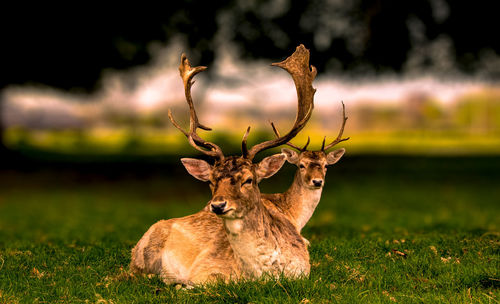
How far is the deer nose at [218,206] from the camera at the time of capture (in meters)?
5.20

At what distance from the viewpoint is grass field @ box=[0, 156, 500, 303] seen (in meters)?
5.96

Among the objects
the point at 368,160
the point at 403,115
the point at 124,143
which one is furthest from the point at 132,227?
the point at 403,115

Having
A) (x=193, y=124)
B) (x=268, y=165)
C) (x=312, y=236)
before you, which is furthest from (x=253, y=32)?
(x=268, y=165)

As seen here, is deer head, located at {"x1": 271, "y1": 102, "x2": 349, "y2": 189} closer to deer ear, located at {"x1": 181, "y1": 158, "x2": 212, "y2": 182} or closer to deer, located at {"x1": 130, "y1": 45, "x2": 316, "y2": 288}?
deer, located at {"x1": 130, "y1": 45, "x2": 316, "y2": 288}

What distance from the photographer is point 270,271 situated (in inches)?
232

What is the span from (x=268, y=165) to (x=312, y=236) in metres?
4.41

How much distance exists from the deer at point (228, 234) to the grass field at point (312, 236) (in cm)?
21

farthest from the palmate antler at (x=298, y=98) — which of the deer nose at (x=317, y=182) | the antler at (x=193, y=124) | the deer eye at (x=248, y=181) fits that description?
the deer nose at (x=317, y=182)

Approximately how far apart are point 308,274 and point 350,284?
18.9 inches

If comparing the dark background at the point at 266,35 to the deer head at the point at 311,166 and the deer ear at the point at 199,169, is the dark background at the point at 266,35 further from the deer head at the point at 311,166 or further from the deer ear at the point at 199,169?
the deer ear at the point at 199,169

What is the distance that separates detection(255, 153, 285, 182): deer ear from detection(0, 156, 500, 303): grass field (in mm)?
1163

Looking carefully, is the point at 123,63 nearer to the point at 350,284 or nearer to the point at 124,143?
the point at 350,284

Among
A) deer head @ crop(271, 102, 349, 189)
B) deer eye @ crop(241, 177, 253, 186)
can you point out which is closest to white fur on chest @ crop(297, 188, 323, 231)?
deer head @ crop(271, 102, 349, 189)

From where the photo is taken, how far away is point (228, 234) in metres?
5.80
